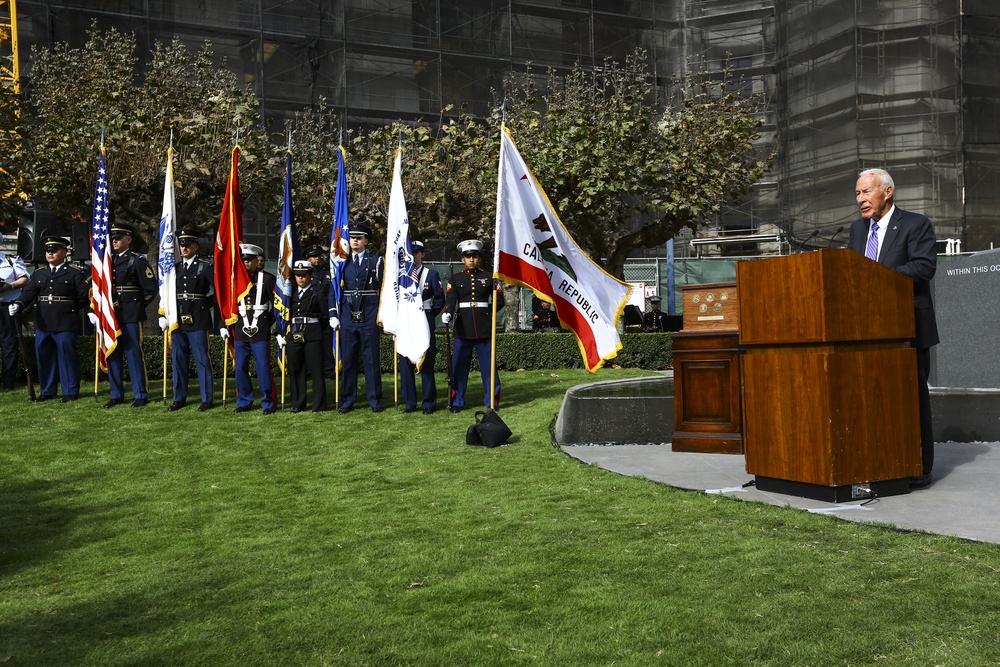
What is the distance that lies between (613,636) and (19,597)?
275cm

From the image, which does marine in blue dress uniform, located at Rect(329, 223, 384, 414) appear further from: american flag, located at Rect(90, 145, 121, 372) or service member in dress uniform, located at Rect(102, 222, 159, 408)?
american flag, located at Rect(90, 145, 121, 372)

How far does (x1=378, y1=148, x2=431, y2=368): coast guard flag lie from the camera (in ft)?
38.3

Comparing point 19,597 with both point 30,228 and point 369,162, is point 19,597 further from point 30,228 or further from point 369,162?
point 369,162

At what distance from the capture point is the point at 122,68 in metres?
20.5

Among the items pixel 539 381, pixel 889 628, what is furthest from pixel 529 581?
pixel 539 381

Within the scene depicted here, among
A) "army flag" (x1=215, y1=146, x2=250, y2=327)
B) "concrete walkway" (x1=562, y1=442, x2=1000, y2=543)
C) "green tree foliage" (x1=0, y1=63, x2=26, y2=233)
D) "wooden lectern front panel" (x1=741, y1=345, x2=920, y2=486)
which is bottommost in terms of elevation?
"concrete walkway" (x1=562, y1=442, x2=1000, y2=543)

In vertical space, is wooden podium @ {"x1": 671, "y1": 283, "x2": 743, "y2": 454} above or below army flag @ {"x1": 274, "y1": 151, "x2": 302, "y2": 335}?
below

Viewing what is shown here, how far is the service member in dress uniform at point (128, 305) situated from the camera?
12.9 meters

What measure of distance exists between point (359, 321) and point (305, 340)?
0.73 meters

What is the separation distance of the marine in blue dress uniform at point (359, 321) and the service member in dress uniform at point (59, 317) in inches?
145

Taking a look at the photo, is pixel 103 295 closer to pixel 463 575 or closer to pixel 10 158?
pixel 10 158

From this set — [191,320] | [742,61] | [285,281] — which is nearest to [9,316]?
[191,320]

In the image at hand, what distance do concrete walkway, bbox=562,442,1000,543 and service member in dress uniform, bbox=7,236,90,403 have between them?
7.94 m

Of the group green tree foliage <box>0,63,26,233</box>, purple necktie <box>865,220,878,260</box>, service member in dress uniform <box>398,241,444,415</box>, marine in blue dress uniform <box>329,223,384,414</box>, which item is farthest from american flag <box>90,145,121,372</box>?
purple necktie <box>865,220,878,260</box>
